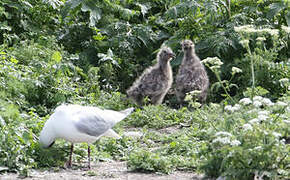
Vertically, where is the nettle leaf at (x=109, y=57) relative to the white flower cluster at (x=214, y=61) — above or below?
above

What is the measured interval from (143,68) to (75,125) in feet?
18.5

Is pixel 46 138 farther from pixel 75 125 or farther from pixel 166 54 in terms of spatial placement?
pixel 166 54

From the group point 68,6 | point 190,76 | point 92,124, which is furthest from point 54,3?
point 92,124

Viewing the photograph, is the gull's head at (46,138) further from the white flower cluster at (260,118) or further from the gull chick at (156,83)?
the gull chick at (156,83)

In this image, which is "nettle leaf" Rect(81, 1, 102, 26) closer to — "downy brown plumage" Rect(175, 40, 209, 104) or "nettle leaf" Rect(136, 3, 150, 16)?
"nettle leaf" Rect(136, 3, 150, 16)

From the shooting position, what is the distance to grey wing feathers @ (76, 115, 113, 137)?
19.8ft

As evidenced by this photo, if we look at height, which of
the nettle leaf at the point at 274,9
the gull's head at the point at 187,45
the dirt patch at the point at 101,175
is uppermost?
the nettle leaf at the point at 274,9

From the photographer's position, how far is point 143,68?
11.5m

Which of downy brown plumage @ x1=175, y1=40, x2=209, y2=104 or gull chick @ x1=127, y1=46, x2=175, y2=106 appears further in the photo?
gull chick @ x1=127, y1=46, x2=175, y2=106

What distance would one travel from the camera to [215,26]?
432 inches

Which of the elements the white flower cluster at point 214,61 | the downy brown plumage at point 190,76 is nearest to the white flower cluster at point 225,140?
the white flower cluster at point 214,61

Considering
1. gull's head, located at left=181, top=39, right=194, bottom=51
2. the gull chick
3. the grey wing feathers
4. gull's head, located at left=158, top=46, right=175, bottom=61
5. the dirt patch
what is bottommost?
the dirt patch

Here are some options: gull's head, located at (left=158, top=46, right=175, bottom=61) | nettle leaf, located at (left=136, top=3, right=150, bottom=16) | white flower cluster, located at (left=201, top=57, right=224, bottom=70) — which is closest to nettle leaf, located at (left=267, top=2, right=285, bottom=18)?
gull's head, located at (left=158, top=46, right=175, bottom=61)

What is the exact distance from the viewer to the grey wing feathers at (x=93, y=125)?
6.02 meters
